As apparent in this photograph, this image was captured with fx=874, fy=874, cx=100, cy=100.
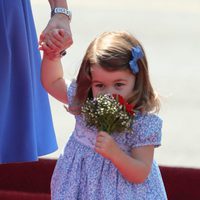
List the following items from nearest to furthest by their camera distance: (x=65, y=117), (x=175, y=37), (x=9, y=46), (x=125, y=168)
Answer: (x=125, y=168) < (x=9, y=46) < (x=65, y=117) < (x=175, y=37)

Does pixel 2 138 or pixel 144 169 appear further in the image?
pixel 2 138

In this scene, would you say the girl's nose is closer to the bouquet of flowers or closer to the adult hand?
the bouquet of flowers

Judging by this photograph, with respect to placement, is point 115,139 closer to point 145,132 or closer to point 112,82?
point 145,132

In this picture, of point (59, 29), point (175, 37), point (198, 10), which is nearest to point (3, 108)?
point (59, 29)

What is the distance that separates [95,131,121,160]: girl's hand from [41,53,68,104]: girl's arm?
0.40 meters

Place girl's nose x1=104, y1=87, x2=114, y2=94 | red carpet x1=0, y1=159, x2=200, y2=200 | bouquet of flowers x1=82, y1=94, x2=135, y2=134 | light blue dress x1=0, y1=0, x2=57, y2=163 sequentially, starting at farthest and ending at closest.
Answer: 1. red carpet x1=0, y1=159, x2=200, y2=200
2. light blue dress x1=0, y1=0, x2=57, y2=163
3. girl's nose x1=104, y1=87, x2=114, y2=94
4. bouquet of flowers x1=82, y1=94, x2=135, y2=134

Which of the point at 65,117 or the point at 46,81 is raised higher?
the point at 46,81

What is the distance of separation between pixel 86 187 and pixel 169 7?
341 inches

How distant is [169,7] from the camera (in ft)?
38.3

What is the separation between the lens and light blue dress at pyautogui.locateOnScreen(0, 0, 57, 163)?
3295 millimetres

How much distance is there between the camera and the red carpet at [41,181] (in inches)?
176

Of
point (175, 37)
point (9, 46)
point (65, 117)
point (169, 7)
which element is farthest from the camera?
point (169, 7)

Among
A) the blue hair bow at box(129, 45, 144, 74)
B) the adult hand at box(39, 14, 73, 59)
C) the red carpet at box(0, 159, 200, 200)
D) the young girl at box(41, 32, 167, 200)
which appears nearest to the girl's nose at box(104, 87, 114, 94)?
the young girl at box(41, 32, 167, 200)

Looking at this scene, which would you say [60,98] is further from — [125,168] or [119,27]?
[119,27]
